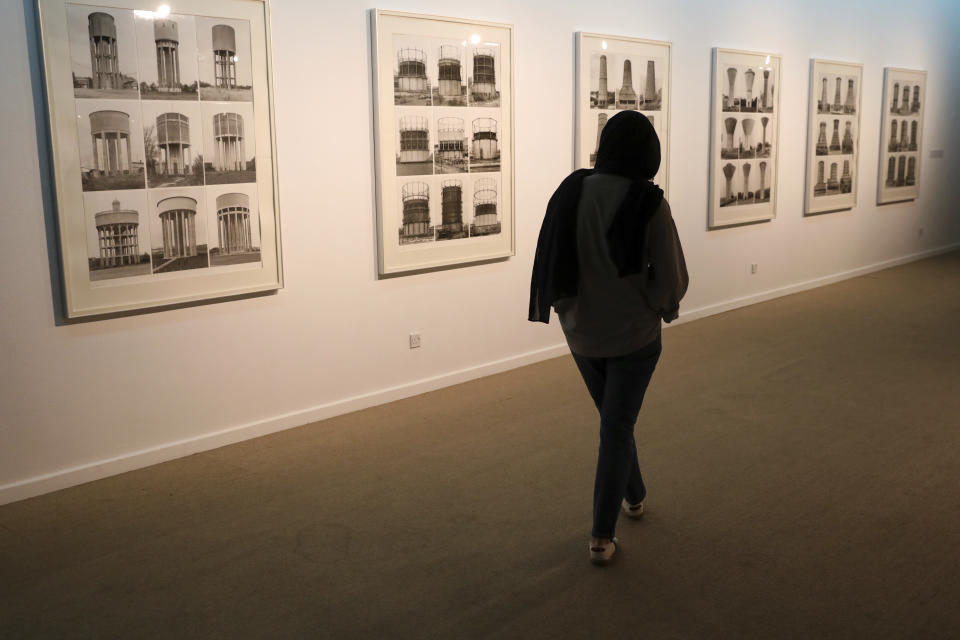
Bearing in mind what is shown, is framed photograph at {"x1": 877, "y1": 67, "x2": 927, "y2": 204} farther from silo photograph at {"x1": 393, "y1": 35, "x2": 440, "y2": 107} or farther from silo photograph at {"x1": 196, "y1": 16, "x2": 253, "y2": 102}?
silo photograph at {"x1": 196, "y1": 16, "x2": 253, "y2": 102}

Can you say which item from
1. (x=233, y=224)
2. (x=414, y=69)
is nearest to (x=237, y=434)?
(x=233, y=224)

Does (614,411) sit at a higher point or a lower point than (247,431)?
higher

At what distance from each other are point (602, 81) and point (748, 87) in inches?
100

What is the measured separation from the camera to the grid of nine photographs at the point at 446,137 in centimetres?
604

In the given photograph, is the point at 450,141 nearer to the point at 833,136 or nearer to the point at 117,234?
the point at 117,234

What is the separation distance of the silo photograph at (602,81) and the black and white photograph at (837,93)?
392 centimetres

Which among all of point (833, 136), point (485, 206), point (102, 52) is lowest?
point (485, 206)

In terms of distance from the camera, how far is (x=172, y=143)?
16.0 ft

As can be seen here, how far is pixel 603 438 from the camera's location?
3.67 meters

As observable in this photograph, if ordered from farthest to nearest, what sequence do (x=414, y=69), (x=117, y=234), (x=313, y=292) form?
1. (x=414, y=69)
2. (x=313, y=292)
3. (x=117, y=234)

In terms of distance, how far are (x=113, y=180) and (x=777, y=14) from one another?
7667mm

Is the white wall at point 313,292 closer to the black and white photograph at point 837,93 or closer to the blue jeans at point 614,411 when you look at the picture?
the black and white photograph at point 837,93

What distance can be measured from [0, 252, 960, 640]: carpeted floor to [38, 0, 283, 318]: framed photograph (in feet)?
3.62

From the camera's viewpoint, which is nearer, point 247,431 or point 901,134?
point 247,431
